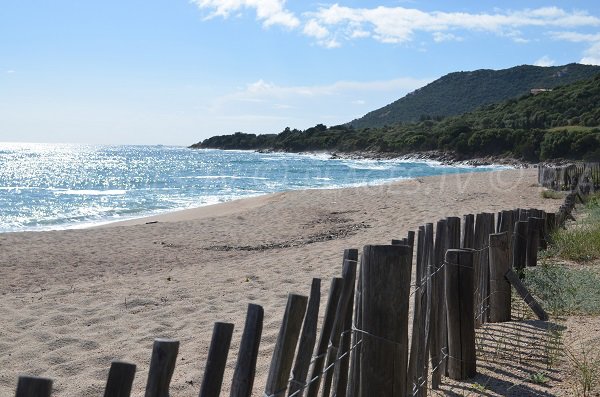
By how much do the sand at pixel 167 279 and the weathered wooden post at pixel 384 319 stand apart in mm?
1985

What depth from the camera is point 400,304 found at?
2.56m

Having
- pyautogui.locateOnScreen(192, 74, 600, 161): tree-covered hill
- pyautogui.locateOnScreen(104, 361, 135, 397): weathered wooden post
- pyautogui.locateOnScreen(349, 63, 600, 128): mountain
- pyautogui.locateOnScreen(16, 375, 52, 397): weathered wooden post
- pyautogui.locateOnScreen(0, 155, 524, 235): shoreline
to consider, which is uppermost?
pyautogui.locateOnScreen(349, 63, 600, 128): mountain

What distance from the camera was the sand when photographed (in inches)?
206

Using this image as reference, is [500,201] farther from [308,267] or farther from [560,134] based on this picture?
[560,134]

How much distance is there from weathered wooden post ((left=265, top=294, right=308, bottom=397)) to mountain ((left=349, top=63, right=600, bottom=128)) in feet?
442

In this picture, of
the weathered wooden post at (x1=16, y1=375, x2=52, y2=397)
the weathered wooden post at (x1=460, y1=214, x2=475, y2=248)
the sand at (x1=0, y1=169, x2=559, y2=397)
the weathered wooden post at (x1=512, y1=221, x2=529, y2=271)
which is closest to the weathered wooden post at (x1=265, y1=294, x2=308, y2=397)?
the weathered wooden post at (x1=16, y1=375, x2=52, y2=397)

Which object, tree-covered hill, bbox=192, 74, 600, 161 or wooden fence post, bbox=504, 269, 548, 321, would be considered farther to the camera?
tree-covered hill, bbox=192, 74, 600, 161

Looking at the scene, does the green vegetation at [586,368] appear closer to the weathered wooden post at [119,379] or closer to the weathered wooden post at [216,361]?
the weathered wooden post at [216,361]

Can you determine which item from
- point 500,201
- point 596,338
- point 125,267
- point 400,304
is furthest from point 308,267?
point 500,201

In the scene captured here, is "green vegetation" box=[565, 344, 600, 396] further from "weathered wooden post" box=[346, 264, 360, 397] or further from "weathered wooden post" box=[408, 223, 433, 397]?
"weathered wooden post" box=[346, 264, 360, 397]

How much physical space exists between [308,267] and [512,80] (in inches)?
5933

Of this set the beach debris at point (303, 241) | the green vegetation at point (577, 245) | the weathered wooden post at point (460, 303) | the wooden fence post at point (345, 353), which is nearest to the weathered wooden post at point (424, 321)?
the weathered wooden post at point (460, 303)

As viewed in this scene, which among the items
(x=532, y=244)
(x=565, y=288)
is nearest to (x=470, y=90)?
(x=532, y=244)

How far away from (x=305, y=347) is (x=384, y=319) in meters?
0.37
